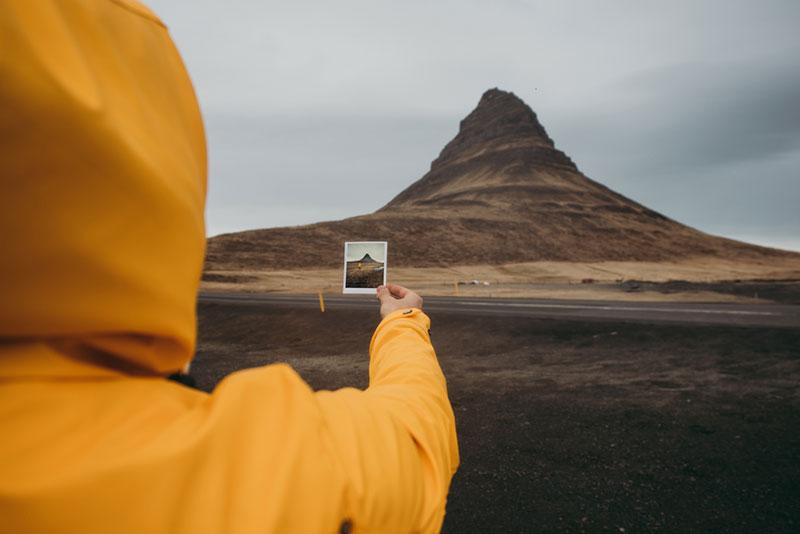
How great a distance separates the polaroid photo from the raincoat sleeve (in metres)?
3.72

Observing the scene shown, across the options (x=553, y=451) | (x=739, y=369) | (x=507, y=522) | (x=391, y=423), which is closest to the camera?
(x=391, y=423)

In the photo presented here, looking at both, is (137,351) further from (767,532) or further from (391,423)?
(767,532)

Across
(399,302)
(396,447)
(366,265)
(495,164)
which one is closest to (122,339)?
(396,447)

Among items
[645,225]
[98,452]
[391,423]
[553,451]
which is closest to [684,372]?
[553,451]

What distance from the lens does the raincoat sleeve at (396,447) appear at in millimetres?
775

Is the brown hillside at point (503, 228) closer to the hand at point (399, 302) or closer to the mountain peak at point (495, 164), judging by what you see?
the mountain peak at point (495, 164)

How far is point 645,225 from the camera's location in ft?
275

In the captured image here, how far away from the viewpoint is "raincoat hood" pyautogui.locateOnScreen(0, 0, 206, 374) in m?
0.50

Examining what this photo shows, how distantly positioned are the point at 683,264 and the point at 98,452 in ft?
246

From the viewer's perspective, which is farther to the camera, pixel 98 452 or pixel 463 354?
pixel 463 354

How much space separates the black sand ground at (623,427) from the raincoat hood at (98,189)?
324 centimetres

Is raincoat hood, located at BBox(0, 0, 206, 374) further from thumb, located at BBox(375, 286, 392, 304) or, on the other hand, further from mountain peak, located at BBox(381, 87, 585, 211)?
mountain peak, located at BBox(381, 87, 585, 211)

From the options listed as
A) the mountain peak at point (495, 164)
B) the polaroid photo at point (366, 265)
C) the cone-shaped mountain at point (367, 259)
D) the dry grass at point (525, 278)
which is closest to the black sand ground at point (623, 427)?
the polaroid photo at point (366, 265)

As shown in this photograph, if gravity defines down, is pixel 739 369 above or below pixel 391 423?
below
